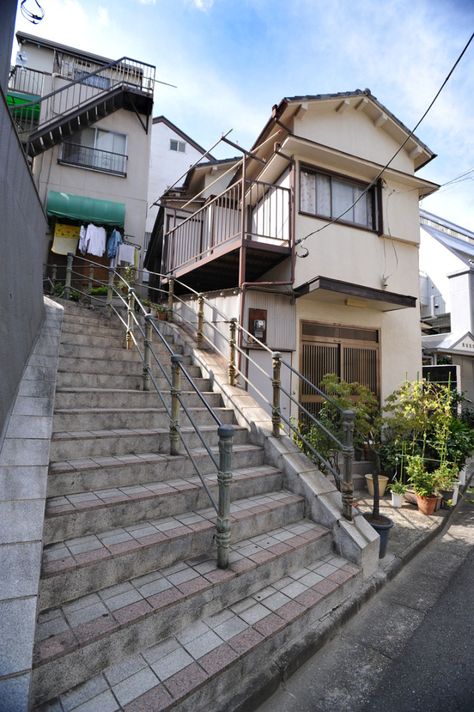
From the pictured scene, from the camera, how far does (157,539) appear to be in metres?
2.85

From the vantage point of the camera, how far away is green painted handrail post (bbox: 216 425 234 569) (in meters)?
2.84

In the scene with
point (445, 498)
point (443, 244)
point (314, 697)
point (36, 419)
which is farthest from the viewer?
point (443, 244)

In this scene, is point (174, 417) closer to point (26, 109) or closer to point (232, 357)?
point (232, 357)

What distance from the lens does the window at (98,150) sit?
40.7 ft

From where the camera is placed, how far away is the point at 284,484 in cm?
441

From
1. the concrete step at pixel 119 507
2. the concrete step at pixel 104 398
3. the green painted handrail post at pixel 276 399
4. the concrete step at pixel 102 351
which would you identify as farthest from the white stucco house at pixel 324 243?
the concrete step at pixel 119 507

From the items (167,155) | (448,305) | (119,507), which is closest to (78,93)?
(167,155)

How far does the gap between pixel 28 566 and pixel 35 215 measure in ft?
14.0

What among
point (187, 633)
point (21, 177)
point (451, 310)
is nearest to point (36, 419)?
point (187, 633)

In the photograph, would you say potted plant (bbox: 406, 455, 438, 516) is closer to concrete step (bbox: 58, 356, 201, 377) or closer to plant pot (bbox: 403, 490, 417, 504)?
plant pot (bbox: 403, 490, 417, 504)

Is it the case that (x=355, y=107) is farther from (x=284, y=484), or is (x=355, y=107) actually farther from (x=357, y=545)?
(x=357, y=545)

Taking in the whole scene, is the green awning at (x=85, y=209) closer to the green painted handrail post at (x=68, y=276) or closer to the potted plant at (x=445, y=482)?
the green painted handrail post at (x=68, y=276)

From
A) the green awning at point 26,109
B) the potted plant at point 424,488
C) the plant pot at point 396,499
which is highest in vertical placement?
the green awning at point 26,109

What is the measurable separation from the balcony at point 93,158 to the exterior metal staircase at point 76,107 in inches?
15.8
